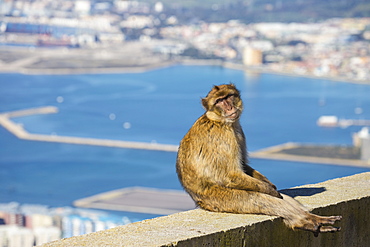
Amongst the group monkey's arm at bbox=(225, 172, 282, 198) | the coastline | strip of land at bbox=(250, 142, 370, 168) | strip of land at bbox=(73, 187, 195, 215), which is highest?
the coastline

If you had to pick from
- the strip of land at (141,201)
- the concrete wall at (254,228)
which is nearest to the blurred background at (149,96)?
the strip of land at (141,201)

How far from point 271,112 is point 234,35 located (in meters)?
23.4

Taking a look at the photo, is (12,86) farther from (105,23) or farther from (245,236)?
(245,236)

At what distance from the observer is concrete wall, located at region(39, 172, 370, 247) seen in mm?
1102

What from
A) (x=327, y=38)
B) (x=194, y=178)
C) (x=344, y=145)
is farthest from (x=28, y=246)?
(x=327, y=38)

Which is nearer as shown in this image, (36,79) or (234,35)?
(36,79)

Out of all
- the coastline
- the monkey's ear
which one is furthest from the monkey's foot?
the coastline

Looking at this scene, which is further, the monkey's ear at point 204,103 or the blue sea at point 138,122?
the blue sea at point 138,122

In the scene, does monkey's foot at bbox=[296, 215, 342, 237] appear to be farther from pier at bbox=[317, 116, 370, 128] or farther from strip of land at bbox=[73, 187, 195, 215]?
pier at bbox=[317, 116, 370, 128]

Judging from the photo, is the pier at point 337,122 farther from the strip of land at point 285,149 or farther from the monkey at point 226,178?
the monkey at point 226,178

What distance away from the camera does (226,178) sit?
129 centimetres

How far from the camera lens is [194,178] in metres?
1.30

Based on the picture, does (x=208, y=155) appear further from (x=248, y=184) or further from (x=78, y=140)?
(x=78, y=140)

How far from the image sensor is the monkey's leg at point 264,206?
1.28 m
